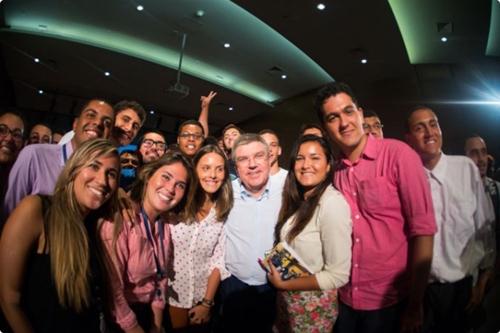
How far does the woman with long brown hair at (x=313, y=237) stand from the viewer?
579mm

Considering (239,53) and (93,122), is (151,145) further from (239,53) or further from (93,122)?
(239,53)

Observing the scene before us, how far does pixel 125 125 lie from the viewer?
752 millimetres

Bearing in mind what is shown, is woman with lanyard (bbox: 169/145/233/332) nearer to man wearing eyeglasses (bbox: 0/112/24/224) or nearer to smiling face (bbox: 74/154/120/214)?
smiling face (bbox: 74/154/120/214)

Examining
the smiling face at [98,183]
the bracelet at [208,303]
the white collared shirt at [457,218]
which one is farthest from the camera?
the bracelet at [208,303]

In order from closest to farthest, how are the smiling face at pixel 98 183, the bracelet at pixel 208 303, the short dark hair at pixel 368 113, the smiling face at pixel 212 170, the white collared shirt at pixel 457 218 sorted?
the white collared shirt at pixel 457 218
the short dark hair at pixel 368 113
the smiling face at pixel 98 183
the bracelet at pixel 208 303
the smiling face at pixel 212 170

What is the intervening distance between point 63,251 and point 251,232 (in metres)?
0.61

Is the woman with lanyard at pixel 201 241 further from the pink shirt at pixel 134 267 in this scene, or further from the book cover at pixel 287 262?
the book cover at pixel 287 262

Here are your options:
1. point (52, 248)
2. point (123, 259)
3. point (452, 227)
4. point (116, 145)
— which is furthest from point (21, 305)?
point (452, 227)

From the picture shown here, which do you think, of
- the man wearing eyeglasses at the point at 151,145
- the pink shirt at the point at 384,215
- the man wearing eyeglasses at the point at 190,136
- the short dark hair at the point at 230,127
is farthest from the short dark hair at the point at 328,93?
the man wearing eyeglasses at the point at 151,145

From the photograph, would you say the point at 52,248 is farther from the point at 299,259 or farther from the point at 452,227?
the point at 452,227

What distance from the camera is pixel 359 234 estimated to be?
1.85 ft

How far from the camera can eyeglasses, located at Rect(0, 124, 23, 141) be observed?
2.02ft

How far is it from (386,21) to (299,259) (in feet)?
1.98

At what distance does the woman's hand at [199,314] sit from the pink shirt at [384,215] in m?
0.55
